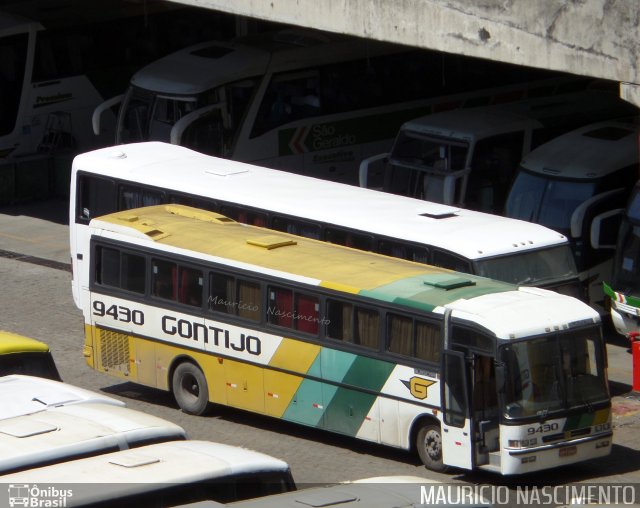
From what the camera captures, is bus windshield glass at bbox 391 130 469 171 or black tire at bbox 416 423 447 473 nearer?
black tire at bbox 416 423 447 473

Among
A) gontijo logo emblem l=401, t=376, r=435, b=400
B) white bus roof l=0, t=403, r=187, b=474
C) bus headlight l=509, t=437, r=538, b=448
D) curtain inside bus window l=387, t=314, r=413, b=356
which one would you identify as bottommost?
bus headlight l=509, t=437, r=538, b=448

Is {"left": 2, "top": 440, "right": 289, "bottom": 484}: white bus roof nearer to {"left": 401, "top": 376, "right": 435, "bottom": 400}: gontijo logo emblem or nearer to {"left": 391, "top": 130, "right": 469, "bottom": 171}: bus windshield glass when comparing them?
{"left": 401, "top": 376, "right": 435, "bottom": 400}: gontijo logo emblem

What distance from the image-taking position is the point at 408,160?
2336 centimetres

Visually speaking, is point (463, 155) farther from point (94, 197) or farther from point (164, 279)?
point (164, 279)

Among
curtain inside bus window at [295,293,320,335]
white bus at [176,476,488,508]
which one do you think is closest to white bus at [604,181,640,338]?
curtain inside bus window at [295,293,320,335]

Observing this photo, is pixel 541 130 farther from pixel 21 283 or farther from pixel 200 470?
pixel 200 470

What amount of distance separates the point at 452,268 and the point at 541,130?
789 cm

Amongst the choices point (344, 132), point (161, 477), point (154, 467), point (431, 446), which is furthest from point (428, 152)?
point (161, 477)

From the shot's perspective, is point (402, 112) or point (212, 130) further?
point (402, 112)

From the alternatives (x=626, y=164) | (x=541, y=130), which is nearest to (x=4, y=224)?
(x=541, y=130)

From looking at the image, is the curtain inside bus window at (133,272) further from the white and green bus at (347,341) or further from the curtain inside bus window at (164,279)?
the curtain inside bus window at (164,279)

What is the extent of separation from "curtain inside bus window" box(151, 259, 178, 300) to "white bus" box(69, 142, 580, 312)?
138 centimetres

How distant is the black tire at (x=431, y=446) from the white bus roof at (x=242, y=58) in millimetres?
12600

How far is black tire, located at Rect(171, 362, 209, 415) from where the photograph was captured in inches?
668
